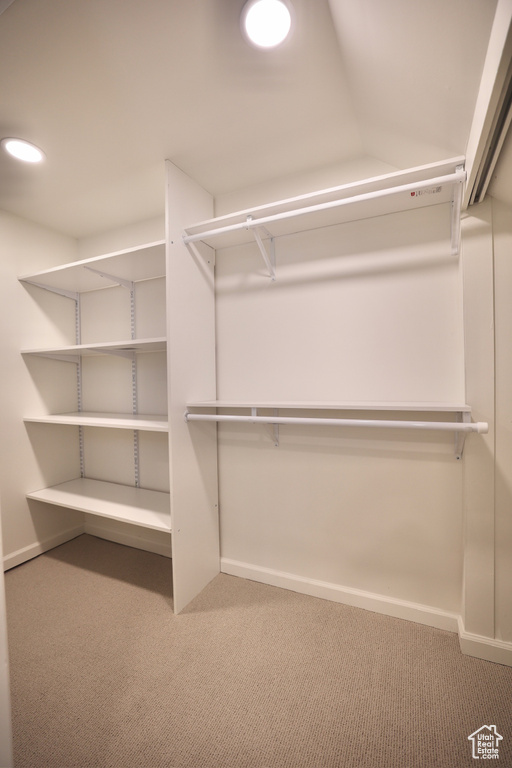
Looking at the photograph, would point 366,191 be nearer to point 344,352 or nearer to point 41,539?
point 344,352

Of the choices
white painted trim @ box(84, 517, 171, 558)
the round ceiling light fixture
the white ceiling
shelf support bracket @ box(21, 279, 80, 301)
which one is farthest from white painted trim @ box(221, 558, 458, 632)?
the round ceiling light fixture

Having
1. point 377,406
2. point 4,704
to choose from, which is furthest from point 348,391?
point 4,704

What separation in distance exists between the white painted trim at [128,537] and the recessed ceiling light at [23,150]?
230cm

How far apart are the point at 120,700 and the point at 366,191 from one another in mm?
2277

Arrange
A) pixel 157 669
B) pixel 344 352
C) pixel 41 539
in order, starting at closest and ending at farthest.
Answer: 1. pixel 157 669
2. pixel 344 352
3. pixel 41 539

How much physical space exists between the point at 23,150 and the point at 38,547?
2.44 metres

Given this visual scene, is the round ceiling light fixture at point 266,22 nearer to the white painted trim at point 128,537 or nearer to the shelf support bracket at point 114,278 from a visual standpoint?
the shelf support bracket at point 114,278

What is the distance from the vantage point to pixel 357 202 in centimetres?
133

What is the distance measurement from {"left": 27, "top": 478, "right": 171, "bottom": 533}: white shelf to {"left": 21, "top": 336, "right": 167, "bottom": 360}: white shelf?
3.11 feet

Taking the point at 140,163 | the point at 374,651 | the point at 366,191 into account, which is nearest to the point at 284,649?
the point at 374,651

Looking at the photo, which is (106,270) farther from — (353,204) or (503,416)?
(503,416)

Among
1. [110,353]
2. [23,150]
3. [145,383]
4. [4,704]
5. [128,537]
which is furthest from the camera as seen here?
[128,537]

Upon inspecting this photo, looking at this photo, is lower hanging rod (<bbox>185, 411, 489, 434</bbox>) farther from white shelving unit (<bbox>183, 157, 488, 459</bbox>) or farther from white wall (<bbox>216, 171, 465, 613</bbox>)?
white wall (<bbox>216, 171, 465, 613</bbox>)

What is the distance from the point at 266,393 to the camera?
1831 mm
